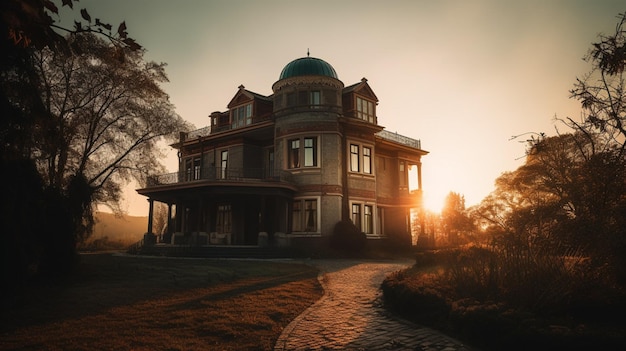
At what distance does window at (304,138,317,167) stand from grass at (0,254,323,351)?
1401 cm

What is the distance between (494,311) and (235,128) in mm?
26353

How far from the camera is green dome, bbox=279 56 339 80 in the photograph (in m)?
28.6

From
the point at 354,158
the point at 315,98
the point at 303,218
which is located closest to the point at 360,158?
the point at 354,158

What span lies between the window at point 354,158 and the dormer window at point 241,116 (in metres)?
8.50

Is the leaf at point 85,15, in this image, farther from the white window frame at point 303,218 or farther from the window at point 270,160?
the window at point 270,160

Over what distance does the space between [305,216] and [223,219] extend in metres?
7.69

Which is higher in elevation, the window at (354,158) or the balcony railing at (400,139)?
the balcony railing at (400,139)

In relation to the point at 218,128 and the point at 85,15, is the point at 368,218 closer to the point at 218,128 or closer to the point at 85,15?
the point at 218,128

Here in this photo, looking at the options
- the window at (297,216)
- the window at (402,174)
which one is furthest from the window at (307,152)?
the window at (402,174)

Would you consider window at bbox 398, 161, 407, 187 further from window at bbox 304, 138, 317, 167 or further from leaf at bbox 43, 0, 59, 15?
leaf at bbox 43, 0, 59, 15

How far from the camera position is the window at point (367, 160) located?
A: 28656 mm

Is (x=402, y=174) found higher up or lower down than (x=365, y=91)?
lower down

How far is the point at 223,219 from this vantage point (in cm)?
3080

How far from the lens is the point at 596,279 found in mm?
6891
